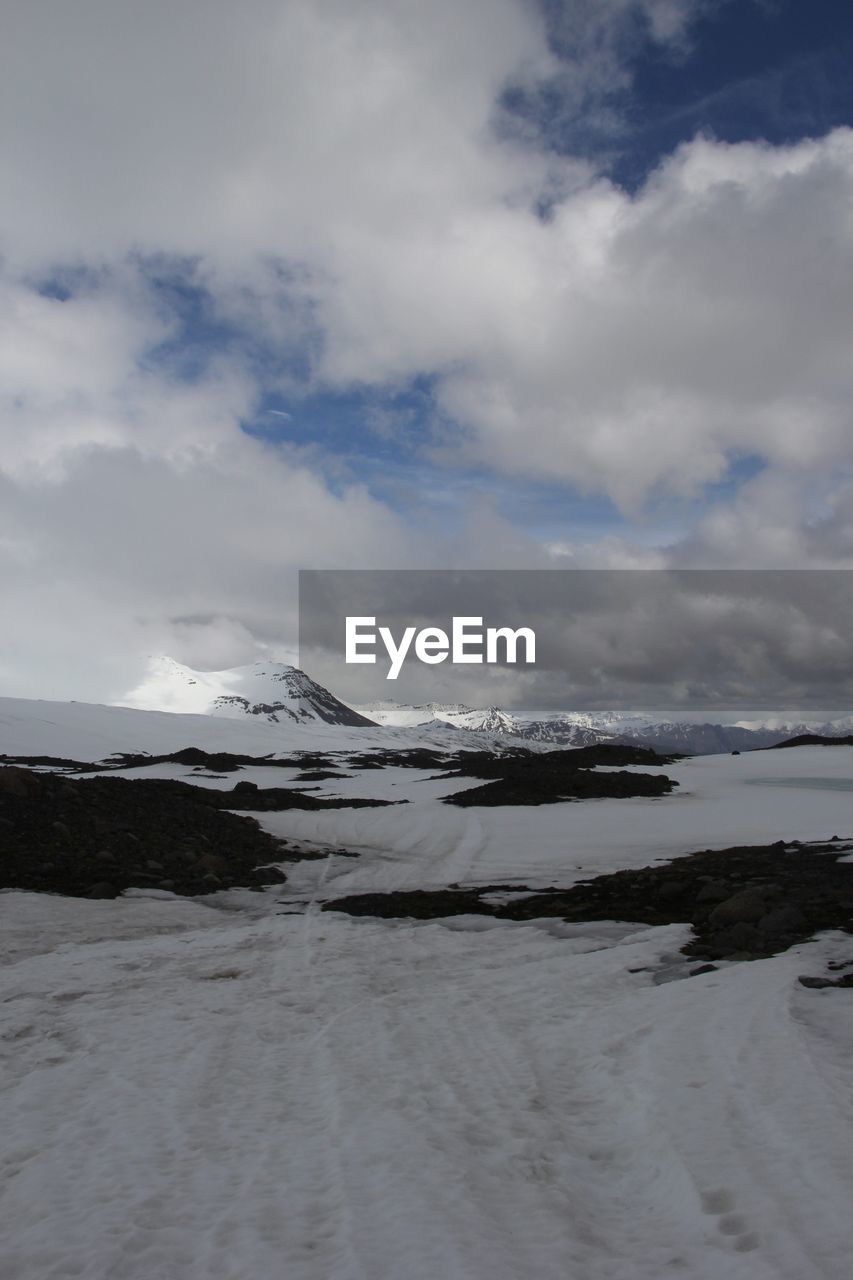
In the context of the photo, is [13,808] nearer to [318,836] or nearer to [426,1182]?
[318,836]

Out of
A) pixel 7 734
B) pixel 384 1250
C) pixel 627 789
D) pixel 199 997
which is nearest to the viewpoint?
pixel 384 1250

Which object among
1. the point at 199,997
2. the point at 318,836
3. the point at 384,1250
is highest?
the point at 384,1250

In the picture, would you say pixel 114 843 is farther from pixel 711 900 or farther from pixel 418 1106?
pixel 418 1106

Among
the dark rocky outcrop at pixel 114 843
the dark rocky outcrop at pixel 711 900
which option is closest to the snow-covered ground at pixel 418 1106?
the dark rocky outcrop at pixel 711 900

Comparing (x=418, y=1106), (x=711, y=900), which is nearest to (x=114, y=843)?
(x=711, y=900)

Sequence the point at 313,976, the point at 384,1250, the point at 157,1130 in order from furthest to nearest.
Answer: the point at 313,976, the point at 157,1130, the point at 384,1250

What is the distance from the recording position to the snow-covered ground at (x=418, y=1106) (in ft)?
10.9

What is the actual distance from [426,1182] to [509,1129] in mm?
848

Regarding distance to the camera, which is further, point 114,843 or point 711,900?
point 114,843

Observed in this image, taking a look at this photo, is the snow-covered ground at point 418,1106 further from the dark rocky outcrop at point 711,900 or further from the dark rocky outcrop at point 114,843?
the dark rocky outcrop at point 114,843

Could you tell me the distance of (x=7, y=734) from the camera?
3066 inches

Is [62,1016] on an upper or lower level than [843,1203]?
lower

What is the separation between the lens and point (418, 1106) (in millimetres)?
4828

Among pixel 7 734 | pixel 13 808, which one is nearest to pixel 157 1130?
pixel 13 808
